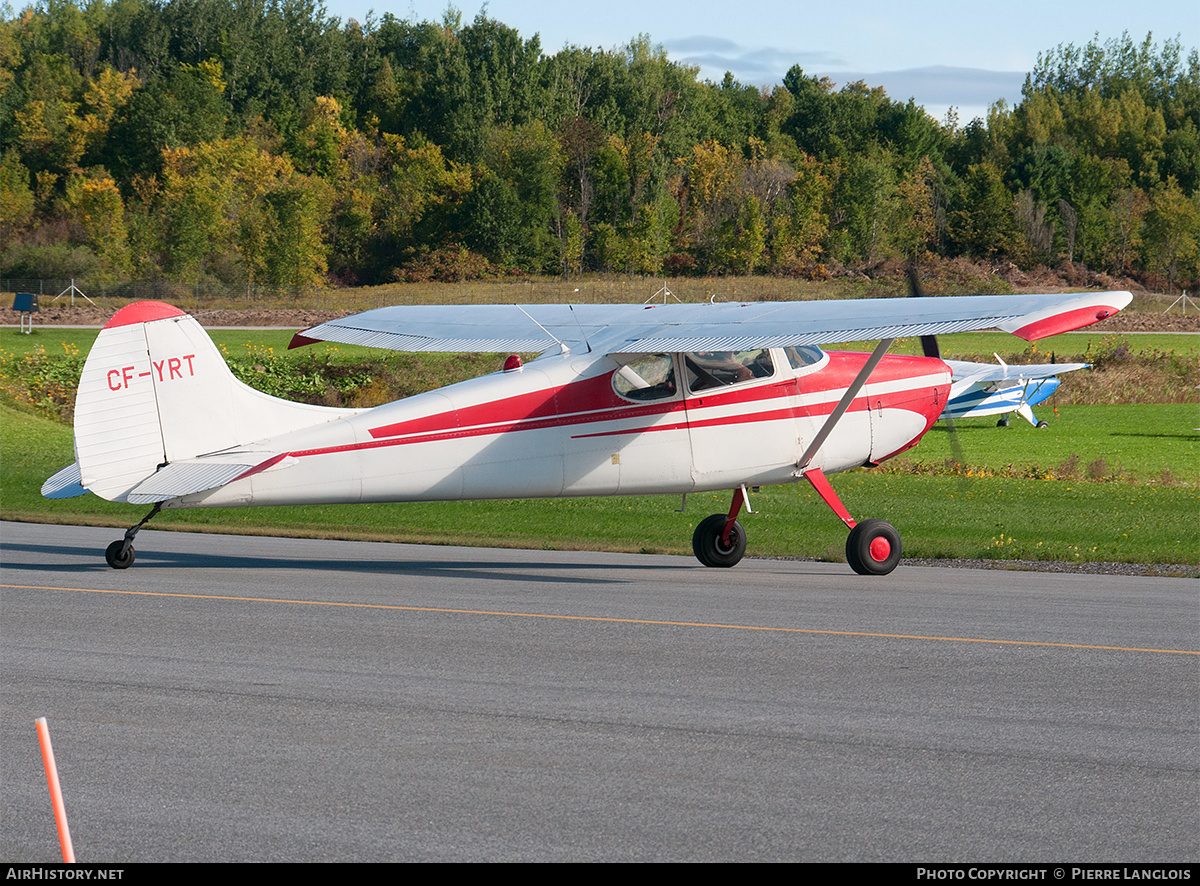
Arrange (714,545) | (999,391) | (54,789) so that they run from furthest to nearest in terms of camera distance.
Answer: (999,391)
(714,545)
(54,789)

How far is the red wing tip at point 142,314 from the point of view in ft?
39.4

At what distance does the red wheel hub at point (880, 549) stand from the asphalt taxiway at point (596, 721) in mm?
1099

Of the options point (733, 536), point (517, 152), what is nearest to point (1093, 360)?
point (733, 536)

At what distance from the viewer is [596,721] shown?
24.3 ft

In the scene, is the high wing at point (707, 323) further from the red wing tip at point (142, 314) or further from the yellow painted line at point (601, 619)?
the yellow painted line at point (601, 619)

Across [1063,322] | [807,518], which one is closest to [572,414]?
[1063,322]

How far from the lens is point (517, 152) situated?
107 metres

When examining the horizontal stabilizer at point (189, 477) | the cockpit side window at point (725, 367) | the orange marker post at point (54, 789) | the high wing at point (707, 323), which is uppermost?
the high wing at point (707, 323)

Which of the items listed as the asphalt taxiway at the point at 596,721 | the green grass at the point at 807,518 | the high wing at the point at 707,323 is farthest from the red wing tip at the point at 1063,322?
the green grass at the point at 807,518

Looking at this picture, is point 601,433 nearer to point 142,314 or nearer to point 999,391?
point 142,314

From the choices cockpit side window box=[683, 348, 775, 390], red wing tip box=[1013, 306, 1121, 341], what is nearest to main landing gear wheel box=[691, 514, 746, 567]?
cockpit side window box=[683, 348, 775, 390]

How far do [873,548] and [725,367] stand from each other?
2.60 m

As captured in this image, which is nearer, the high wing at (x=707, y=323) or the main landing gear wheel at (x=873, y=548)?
the high wing at (x=707, y=323)

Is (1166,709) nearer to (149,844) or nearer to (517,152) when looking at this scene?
(149,844)
